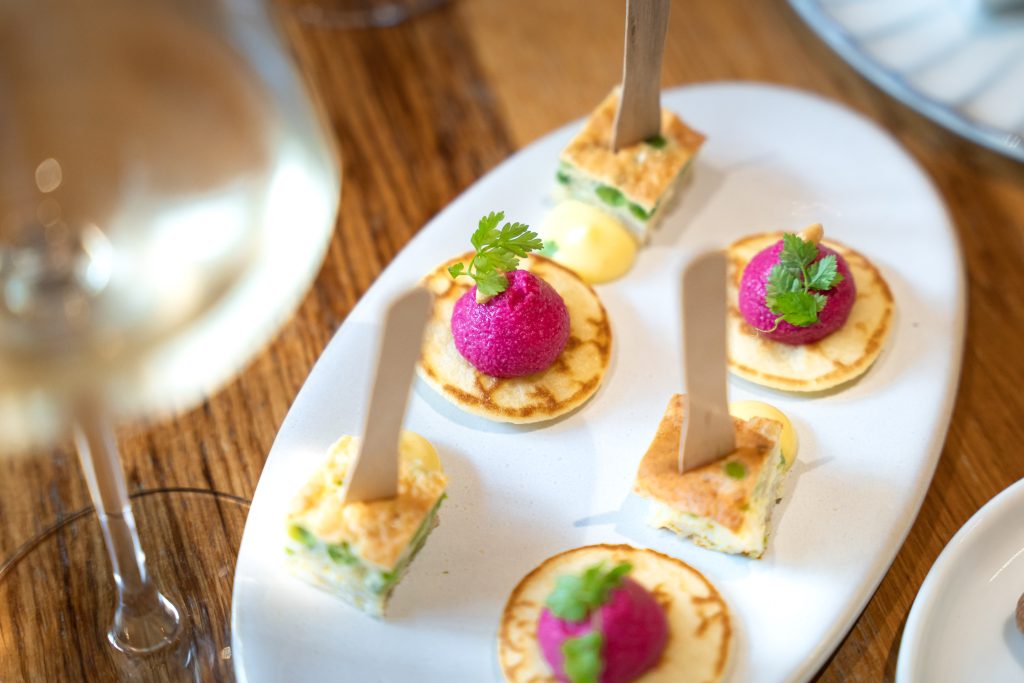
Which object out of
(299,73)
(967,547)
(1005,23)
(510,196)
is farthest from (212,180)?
(1005,23)

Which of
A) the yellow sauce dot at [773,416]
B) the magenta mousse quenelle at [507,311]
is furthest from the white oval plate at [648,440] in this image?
the magenta mousse quenelle at [507,311]

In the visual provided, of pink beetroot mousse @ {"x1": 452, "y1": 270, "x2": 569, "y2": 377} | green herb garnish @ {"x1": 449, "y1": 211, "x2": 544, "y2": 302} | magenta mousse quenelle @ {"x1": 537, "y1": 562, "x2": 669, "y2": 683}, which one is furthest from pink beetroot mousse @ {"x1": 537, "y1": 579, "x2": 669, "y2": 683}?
green herb garnish @ {"x1": 449, "y1": 211, "x2": 544, "y2": 302}

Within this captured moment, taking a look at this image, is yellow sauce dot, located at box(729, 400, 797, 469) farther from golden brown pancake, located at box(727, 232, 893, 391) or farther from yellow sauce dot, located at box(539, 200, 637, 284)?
yellow sauce dot, located at box(539, 200, 637, 284)

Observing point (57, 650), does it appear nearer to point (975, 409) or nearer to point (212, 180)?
point (212, 180)

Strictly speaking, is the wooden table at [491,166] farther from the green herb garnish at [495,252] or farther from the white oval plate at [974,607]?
the green herb garnish at [495,252]

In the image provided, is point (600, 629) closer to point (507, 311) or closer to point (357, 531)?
point (357, 531)

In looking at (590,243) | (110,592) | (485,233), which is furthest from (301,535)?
(590,243)
